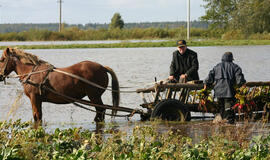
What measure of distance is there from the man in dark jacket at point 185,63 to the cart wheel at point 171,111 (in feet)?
2.67

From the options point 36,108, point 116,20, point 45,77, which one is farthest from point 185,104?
point 116,20

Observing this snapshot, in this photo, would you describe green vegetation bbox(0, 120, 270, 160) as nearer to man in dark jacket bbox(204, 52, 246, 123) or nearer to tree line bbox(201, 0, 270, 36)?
man in dark jacket bbox(204, 52, 246, 123)

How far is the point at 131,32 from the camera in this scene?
233 feet

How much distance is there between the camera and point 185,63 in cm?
1215

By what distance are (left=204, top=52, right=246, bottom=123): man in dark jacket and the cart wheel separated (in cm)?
82

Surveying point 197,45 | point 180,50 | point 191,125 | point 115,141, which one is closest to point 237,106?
point 191,125

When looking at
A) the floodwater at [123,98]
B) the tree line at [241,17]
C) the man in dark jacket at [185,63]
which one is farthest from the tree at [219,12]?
the man in dark jacket at [185,63]

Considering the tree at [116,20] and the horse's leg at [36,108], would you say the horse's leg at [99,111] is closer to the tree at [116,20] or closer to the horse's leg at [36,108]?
the horse's leg at [36,108]

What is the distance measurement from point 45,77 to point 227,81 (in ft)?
12.8

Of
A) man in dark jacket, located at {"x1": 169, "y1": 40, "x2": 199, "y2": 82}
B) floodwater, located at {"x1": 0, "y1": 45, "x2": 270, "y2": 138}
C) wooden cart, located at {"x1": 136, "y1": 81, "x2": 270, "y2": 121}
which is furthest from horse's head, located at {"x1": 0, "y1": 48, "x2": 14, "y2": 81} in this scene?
man in dark jacket, located at {"x1": 169, "y1": 40, "x2": 199, "y2": 82}

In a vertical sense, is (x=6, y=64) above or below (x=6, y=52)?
below

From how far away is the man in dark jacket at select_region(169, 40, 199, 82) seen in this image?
39.4ft

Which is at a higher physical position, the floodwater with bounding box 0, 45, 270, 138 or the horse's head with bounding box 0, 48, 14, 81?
the horse's head with bounding box 0, 48, 14, 81

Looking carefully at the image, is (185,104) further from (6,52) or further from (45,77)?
(6,52)
